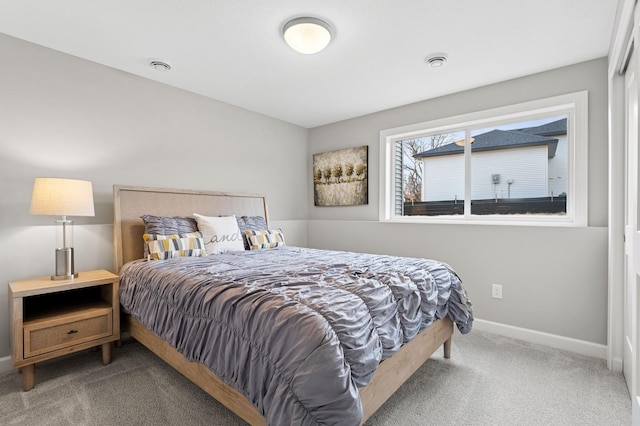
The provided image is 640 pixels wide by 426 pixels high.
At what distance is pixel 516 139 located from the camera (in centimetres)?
303

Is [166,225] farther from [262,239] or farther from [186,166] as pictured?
[262,239]

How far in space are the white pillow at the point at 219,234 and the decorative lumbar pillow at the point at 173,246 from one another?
11 centimetres

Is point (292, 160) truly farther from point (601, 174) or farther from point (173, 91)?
point (601, 174)

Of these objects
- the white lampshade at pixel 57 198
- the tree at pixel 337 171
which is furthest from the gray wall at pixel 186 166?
the tree at pixel 337 171

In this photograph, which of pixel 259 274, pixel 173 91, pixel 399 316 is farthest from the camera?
pixel 173 91

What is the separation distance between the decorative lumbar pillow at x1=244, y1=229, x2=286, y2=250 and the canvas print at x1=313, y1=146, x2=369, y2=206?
Answer: 1213 mm

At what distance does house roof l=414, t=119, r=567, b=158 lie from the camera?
284 centimetres

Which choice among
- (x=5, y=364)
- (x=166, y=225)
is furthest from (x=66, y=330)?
(x=166, y=225)

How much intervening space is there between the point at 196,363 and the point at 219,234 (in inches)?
54.7

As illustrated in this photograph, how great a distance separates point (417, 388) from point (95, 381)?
82.8 inches

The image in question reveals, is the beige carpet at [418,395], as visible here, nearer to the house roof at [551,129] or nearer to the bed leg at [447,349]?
the bed leg at [447,349]

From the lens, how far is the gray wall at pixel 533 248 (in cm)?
249

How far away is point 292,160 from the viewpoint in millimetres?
4461

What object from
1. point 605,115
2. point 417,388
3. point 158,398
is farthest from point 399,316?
point 605,115
